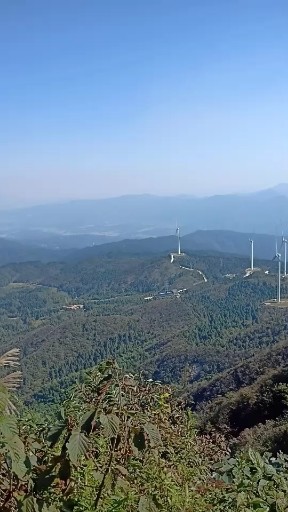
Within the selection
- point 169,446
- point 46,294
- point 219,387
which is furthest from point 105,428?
point 46,294

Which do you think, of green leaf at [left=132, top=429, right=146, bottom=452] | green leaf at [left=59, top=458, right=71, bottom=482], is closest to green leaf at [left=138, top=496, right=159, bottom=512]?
green leaf at [left=132, top=429, right=146, bottom=452]

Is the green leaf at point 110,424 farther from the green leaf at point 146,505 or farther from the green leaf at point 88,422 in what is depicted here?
the green leaf at point 146,505

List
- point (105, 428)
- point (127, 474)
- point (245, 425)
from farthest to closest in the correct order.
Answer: point (245, 425)
point (127, 474)
point (105, 428)

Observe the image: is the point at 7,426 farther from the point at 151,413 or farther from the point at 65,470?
the point at 151,413

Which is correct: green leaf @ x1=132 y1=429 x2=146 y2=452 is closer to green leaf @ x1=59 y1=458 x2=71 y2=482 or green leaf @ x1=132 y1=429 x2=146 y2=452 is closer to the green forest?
the green forest

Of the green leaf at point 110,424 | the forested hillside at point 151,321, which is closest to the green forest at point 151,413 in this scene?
the green leaf at point 110,424

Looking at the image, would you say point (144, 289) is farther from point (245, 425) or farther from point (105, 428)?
point (105, 428)
